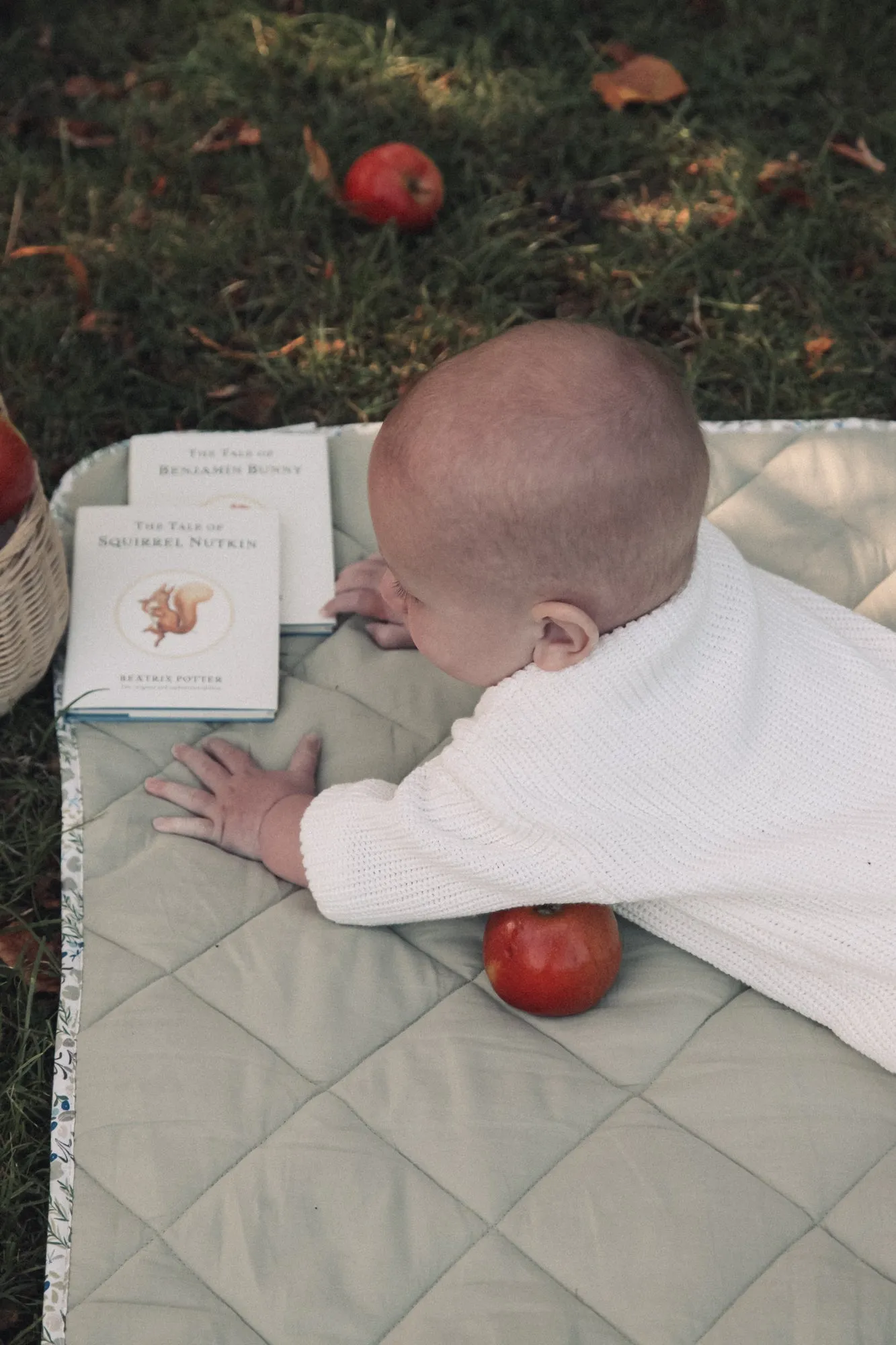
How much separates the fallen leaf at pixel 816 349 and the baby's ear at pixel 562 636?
145 cm

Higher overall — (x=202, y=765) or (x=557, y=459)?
(x=557, y=459)

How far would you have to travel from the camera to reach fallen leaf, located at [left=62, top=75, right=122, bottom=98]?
3.12m

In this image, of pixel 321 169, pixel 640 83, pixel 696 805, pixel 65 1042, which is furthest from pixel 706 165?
pixel 65 1042

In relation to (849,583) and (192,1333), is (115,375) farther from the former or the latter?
(192,1333)

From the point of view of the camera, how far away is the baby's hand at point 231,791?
76.5 inches

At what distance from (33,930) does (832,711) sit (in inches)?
46.3

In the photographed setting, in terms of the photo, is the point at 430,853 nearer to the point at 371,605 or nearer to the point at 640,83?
the point at 371,605

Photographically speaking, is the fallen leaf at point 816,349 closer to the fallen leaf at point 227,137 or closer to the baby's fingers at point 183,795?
the fallen leaf at point 227,137

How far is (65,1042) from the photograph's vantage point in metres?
1.73

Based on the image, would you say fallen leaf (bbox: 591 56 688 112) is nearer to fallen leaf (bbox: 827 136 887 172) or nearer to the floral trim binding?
fallen leaf (bbox: 827 136 887 172)

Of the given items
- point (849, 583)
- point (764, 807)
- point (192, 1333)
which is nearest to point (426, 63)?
point (849, 583)

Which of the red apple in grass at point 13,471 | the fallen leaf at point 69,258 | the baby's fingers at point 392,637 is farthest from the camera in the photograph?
the fallen leaf at point 69,258

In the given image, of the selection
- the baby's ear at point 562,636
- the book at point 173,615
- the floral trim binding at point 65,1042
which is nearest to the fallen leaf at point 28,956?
the floral trim binding at point 65,1042

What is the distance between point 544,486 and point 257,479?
103 centimetres
